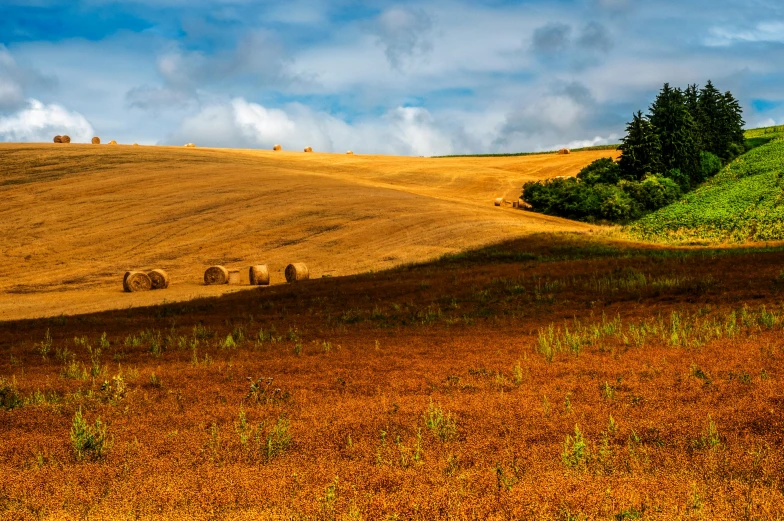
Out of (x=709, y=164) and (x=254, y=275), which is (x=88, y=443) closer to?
(x=254, y=275)

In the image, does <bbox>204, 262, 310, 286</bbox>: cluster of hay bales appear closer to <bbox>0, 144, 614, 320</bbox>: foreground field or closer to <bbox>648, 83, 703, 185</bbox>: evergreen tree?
<bbox>0, 144, 614, 320</bbox>: foreground field

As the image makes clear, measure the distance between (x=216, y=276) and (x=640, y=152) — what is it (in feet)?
164

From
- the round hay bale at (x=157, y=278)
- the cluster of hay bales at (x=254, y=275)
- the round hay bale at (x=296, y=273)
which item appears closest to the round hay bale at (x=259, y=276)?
the cluster of hay bales at (x=254, y=275)

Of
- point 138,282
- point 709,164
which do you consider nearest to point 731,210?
point 709,164

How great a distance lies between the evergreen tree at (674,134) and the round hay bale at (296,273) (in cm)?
4841

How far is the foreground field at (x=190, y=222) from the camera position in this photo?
4084 centimetres

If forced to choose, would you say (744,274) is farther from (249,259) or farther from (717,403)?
(249,259)

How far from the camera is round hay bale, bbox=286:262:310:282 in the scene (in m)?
38.0

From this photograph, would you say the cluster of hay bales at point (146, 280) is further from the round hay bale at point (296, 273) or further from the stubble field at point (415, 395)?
the round hay bale at point (296, 273)

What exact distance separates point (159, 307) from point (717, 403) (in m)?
23.9

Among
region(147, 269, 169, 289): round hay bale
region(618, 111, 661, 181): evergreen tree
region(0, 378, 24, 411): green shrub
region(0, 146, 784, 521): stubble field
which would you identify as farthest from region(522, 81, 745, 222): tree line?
region(0, 378, 24, 411): green shrub

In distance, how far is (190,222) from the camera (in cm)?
5225

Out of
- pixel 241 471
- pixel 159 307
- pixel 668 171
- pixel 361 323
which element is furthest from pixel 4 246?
pixel 668 171

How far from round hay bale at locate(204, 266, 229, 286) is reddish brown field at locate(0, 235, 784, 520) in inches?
538
